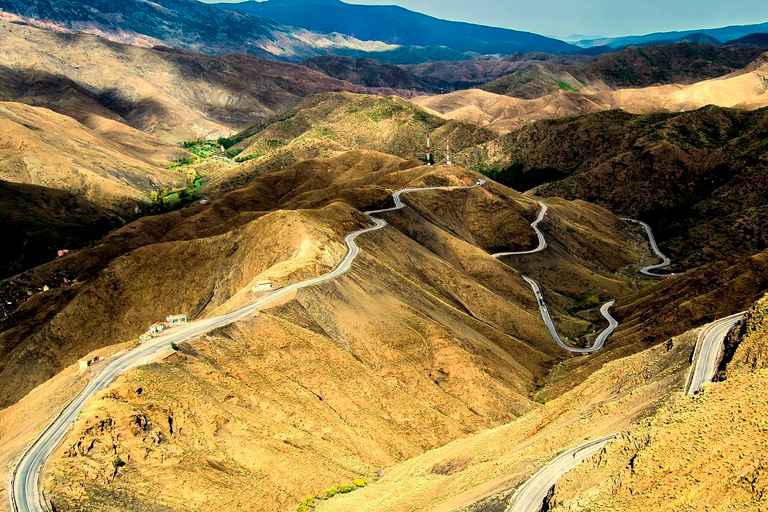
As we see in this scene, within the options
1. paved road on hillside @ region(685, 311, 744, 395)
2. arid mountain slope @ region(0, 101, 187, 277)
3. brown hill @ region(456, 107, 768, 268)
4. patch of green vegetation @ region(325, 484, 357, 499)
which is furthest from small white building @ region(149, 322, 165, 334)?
brown hill @ region(456, 107, 768, 268)

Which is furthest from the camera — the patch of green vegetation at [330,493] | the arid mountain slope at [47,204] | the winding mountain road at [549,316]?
the arid mountain slope at [47,204]

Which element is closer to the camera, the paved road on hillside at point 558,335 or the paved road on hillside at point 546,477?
the paved road on hillside at point 546,477

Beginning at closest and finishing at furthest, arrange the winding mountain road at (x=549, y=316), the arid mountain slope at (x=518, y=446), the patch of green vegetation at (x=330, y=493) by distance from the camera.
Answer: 1. the arid mountain slope at (x=518, y=446)
2. the patch of green vegetation at (x=330, y=493)
3. the winding mountain road at (x=549, y=316)

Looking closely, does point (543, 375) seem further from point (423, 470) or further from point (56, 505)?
point (56, 505)

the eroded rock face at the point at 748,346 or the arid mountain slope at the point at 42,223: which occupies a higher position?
the eroded rock face at the point at 748,346

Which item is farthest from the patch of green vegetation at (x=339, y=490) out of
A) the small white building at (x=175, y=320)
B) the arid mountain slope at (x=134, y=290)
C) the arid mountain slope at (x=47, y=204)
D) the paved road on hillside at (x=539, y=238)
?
the arid mountain slope at (x=47, y=204)

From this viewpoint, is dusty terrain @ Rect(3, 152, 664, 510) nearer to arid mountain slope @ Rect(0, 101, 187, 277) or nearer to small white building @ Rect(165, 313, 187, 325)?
small white building @ Rect(165, 313, 187, 325)

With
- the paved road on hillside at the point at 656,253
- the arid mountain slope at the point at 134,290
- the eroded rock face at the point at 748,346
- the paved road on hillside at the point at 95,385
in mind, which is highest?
the eroded rock face at the point at 748,346

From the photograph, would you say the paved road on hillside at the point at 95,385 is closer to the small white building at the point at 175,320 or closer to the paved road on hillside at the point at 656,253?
the small white building at the point at 175,320
